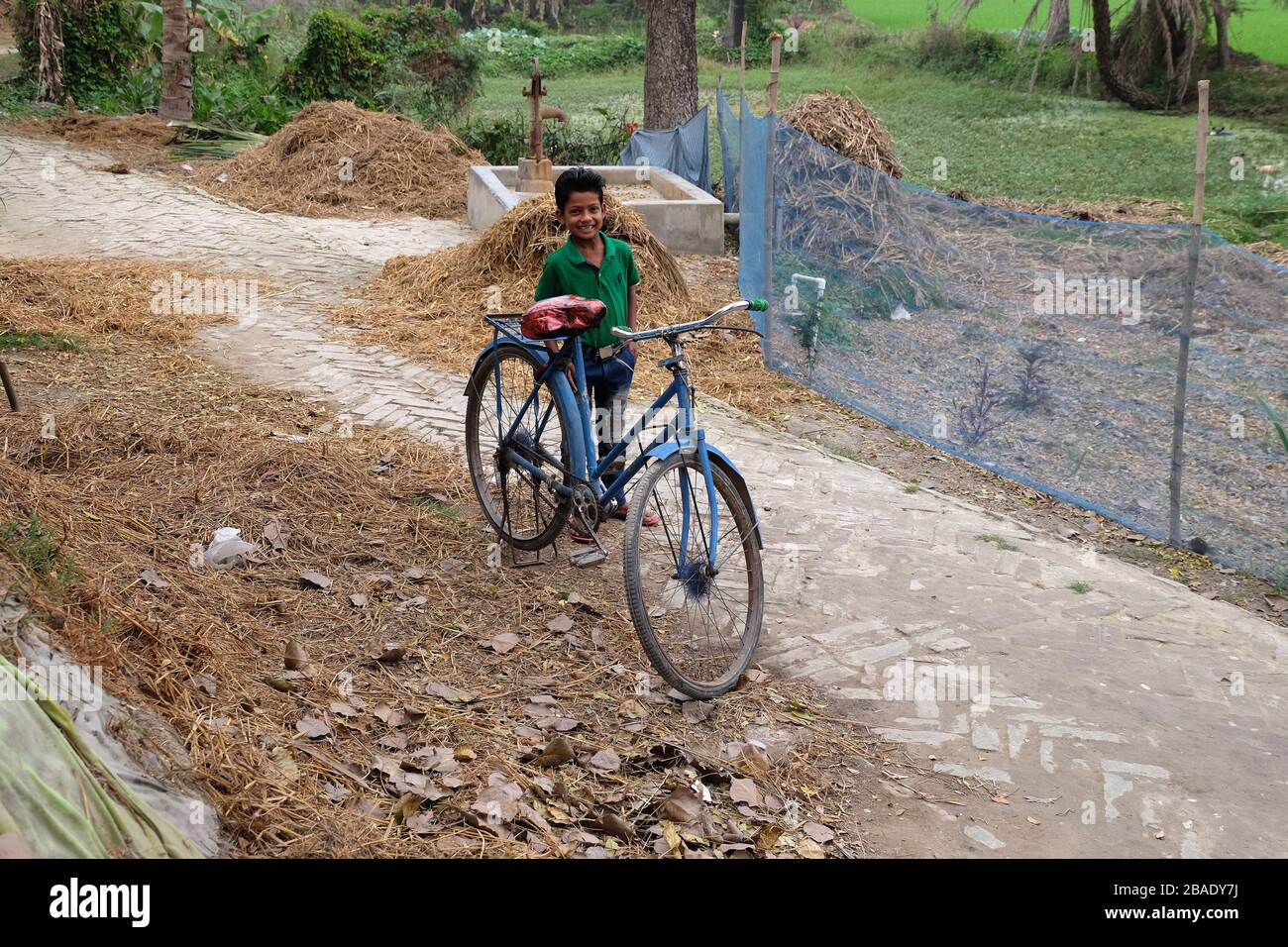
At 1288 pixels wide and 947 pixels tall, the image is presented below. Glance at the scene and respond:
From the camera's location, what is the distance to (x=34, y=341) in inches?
305

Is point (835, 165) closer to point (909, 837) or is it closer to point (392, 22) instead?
point (909, 837)

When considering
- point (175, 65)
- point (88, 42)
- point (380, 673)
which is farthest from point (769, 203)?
point (88, 42)

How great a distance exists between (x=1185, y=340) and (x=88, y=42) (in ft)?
63.0

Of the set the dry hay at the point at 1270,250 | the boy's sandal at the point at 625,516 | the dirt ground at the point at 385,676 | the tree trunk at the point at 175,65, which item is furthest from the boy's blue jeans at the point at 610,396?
the tree trunk at the point at 175,65

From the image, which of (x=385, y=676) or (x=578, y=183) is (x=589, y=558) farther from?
(x=578, y=183)

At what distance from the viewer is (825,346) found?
8.54m

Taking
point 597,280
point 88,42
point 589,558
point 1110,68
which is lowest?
point 589,558

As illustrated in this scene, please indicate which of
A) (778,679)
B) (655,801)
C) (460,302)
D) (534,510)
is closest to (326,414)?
(534,510)

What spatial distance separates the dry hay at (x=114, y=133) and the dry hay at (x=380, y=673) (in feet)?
36.9

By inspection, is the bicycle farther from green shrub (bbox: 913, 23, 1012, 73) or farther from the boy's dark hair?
green shrub (bbox: 913, 23, 1012, 73)

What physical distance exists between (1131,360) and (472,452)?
4.01 m

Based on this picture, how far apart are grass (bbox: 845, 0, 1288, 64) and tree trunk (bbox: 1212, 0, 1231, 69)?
0.73 metres
